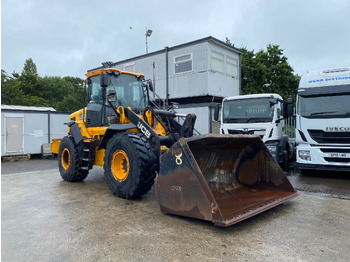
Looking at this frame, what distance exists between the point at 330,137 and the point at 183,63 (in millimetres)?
9935

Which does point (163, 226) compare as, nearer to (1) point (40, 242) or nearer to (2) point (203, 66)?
(1) point (40, 242)

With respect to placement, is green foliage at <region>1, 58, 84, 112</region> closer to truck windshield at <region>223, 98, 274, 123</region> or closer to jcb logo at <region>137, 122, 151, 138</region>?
truck windshield at <region>223, 98, 274, 123</region>

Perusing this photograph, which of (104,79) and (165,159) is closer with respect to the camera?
(165,159)

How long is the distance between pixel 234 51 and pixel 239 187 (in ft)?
43.7

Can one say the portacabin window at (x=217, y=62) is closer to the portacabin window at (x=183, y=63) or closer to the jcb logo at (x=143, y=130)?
the portacabin window at (x=183, y=63)

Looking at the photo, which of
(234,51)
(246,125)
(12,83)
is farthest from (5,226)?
(12,83)

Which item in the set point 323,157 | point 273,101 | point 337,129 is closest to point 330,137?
point 337,129

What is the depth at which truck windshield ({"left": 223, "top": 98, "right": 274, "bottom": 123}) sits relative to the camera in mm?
8750

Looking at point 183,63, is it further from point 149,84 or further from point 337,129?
point 337,129

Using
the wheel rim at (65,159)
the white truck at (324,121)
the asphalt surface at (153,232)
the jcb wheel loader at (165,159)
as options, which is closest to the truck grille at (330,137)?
the white truck at (324,121)

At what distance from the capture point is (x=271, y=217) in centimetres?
427

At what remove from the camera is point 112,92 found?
637 centimetres

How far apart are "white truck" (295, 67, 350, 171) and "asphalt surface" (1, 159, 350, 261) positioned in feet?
6.96

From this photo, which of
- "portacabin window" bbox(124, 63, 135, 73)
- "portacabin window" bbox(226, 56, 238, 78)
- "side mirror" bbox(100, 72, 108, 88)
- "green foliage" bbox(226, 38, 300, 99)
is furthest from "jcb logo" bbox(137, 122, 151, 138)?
"green foliage" bbox(226, 38, 300, 99)
